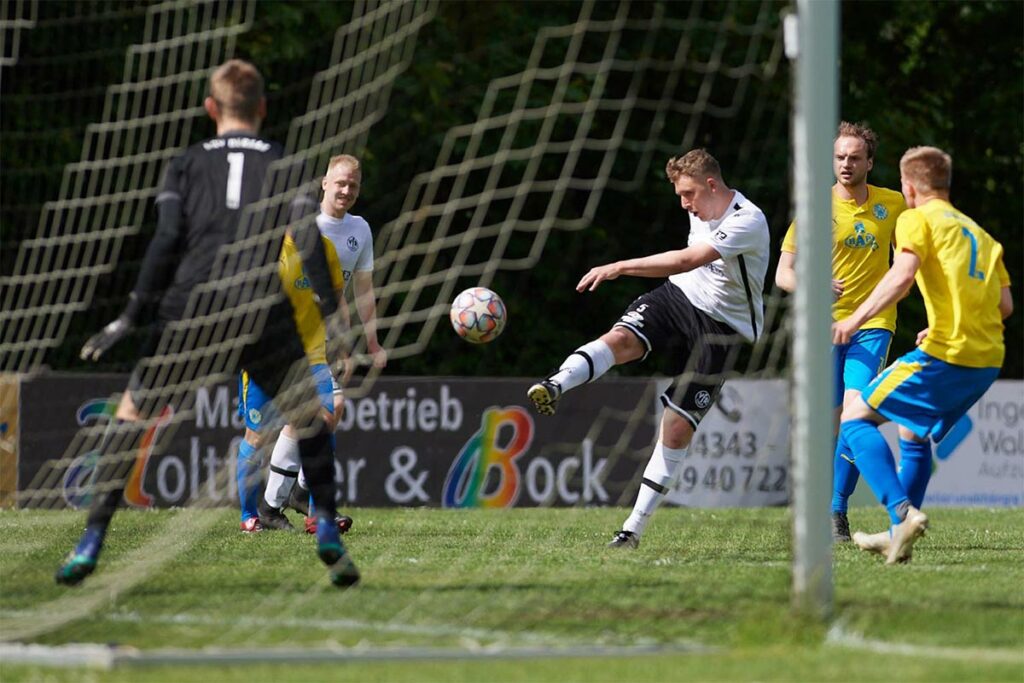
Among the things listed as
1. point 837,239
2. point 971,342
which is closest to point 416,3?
point 837,239

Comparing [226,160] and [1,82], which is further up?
[226,160]

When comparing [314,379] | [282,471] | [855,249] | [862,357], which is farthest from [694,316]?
[282,471]

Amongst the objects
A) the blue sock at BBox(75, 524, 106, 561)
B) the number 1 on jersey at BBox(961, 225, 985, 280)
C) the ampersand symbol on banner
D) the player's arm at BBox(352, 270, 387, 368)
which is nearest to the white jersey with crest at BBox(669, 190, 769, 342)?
the number 1 on jersey at BBox(961, 225, 985, 280)

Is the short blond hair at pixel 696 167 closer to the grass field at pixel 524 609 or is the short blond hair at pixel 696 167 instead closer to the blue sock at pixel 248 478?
the grass field at pixel 524 609

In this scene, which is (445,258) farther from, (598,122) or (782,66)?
(782,66)

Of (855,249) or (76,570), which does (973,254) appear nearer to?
(855,249)

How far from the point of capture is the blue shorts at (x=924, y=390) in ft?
23.4

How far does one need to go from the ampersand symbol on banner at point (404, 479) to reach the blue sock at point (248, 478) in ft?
15.2

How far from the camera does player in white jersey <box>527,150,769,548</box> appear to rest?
8188 millimetres

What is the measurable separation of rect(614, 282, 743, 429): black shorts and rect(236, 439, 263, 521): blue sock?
92.2 inches

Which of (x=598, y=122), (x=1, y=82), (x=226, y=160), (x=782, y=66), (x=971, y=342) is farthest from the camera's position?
(x=782, y=66)

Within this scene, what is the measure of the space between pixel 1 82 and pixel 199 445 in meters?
3.33

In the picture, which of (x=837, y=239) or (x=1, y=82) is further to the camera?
(x=1, y=82)

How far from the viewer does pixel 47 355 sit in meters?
15.8
